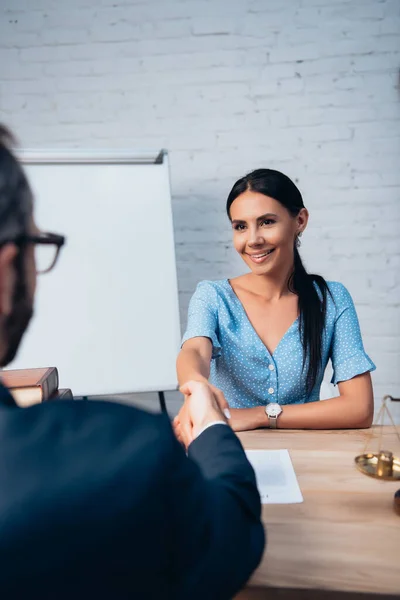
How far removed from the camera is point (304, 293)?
157 cm

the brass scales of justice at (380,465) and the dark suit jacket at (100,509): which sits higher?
the dark suit jacket at (100,509)

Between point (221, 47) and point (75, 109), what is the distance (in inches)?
30.6

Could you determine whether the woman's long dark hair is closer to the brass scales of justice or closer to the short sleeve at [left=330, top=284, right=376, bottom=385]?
the short sleeve at [left=330, top=284, right=376, bottom=385]

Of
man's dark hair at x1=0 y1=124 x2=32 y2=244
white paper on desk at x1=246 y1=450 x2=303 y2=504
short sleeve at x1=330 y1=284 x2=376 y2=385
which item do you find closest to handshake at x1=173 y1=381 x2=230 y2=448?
white paper on desk at x1=246 y1=450 x2=303 y2=504

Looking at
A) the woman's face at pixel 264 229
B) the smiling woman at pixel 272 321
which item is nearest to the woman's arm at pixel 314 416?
the smiling woman at pixel 272 321

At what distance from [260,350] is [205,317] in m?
0.21

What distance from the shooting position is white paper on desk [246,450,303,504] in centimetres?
86

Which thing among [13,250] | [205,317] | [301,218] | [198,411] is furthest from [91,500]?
[301,218]

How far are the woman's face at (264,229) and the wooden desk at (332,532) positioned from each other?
0.69 m

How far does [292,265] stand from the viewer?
1.64 m

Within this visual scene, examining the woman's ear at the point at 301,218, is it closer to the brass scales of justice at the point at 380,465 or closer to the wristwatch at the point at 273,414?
the wristwatch at the point at 273,414

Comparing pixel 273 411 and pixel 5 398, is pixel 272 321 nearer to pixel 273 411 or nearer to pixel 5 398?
pixel 273 411

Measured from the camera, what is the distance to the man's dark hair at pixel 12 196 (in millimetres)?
446

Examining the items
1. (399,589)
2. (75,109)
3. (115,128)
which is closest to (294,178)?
(115,128)
